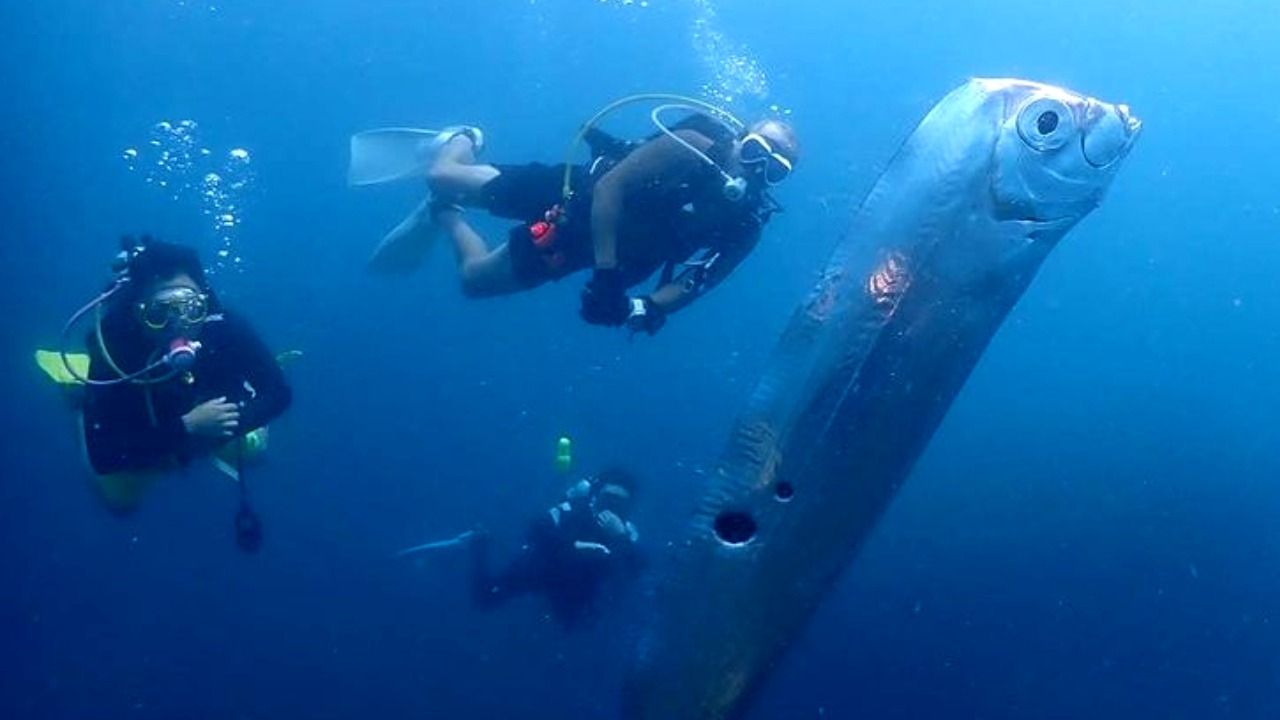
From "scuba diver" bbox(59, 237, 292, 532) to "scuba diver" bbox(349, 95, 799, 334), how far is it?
72.7 inches

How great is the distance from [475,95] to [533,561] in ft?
80.7

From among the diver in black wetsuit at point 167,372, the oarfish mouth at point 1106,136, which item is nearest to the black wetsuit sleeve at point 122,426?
the diver in black wetsuit at point 167,372

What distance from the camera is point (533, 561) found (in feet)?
34.0

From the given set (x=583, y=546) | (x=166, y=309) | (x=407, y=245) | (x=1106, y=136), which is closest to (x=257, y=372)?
A: (x=166, y=309)

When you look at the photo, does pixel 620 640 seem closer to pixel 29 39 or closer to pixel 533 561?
pixel 533 561

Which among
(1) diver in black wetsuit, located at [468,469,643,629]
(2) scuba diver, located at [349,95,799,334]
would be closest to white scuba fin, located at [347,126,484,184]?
(2) scuba diver, located at [349,95,799,334]

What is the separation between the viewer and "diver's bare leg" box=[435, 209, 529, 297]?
22.1ft

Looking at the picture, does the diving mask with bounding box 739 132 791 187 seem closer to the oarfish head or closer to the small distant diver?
the oarfish head

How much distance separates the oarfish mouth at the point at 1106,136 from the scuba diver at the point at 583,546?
726cm

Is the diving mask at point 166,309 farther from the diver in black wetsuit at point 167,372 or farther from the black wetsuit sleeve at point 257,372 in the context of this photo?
the black wetsuit sleeve at point 257,372

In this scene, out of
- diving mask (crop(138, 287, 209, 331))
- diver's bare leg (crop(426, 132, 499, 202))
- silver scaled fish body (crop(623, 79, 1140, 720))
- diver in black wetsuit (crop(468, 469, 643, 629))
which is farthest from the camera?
diver in black wetsuit (crop(468, 469, 643, 629))

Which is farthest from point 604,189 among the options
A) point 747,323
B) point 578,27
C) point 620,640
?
point 578,27

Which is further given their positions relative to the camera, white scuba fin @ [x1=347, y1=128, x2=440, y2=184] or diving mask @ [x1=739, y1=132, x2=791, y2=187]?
white scuba fin @ [x1=347, y1=128, x2=440, y2=184]

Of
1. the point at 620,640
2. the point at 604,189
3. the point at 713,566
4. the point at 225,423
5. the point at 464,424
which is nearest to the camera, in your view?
the point at 713,566
